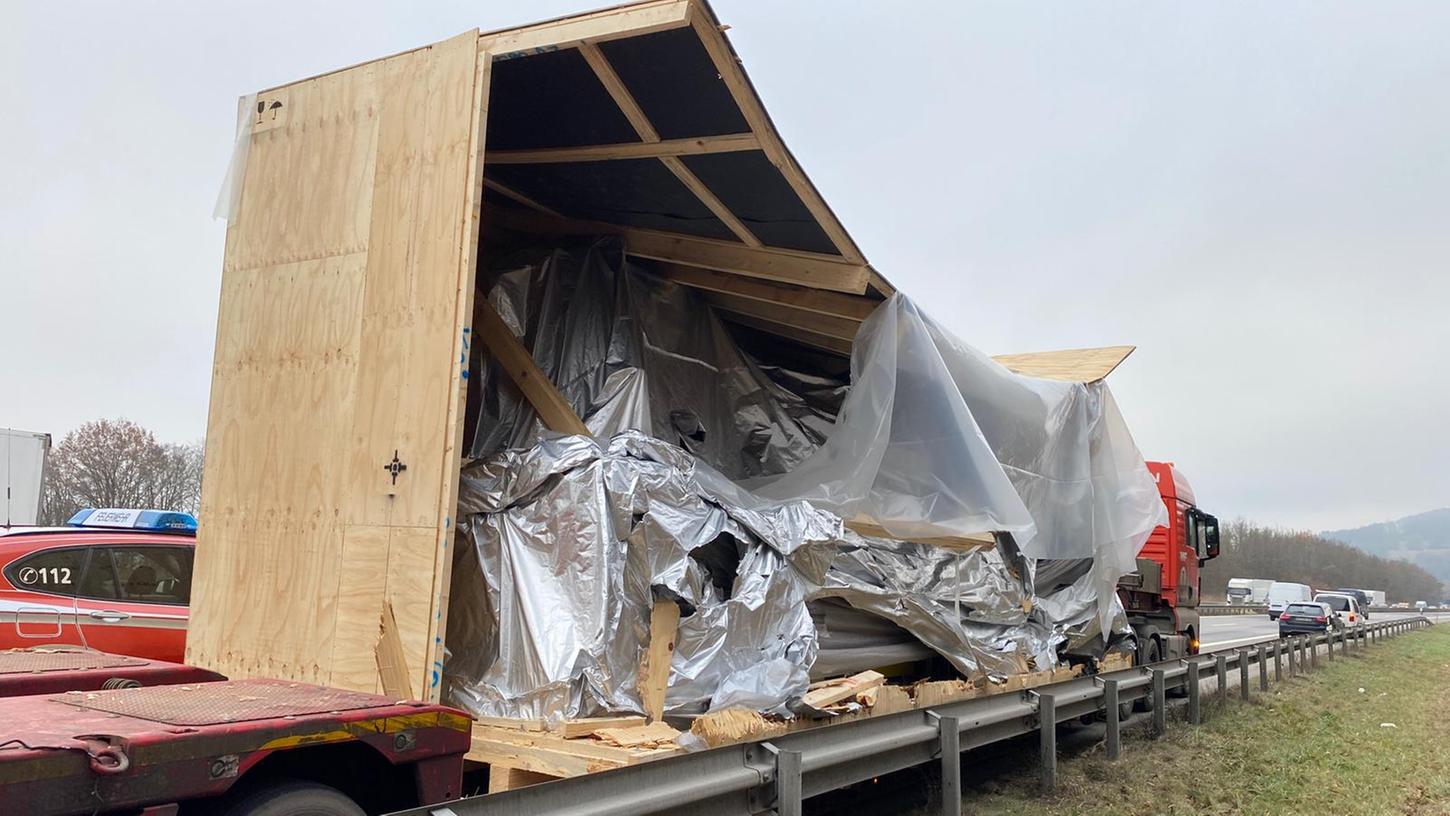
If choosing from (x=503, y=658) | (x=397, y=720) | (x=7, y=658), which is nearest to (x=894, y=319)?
(x=503, y=658)

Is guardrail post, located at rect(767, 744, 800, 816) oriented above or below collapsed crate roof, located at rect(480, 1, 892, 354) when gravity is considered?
below

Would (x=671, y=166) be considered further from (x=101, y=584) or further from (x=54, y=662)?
(x=101, y=584)

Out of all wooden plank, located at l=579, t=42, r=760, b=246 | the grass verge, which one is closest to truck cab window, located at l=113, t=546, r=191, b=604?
wooden plank, located at l=579, t=42, r=760, b=246

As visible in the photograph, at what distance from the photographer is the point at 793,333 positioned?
26.8 feet

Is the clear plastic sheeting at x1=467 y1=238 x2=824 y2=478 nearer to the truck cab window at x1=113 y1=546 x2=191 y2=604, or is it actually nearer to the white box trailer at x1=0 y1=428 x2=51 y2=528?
the truck cab window at x1=113 y1=546 x2=191 y2=604

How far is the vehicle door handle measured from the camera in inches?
269

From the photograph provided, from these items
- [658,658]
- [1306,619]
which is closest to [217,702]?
[658,658]

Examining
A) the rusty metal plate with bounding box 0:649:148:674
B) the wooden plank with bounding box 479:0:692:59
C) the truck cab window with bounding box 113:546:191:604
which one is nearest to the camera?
the rusty metal plate with bounding box 0:649:148:674

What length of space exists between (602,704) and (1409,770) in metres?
7.17

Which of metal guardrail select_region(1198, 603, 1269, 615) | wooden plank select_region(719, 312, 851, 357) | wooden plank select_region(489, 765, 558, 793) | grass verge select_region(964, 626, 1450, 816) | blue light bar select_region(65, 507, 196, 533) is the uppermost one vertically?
wooden plank select_region(719, 312, 851, 357)

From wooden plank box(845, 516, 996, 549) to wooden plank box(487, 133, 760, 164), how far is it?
2.58m

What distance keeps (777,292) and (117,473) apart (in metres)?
38.8

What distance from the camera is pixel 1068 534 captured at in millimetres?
8398

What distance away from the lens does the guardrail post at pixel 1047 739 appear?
21.0 ft
